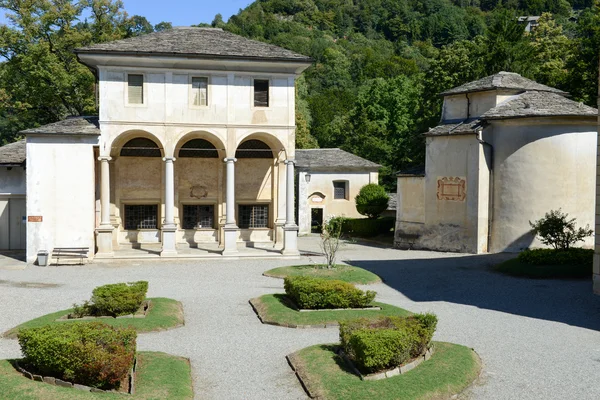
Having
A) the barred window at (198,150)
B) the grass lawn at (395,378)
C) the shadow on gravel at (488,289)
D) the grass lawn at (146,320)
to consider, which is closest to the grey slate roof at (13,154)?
the barred window at (198,150)

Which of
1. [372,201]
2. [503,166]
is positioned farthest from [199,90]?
[372,201]

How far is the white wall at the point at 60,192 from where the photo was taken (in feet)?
102

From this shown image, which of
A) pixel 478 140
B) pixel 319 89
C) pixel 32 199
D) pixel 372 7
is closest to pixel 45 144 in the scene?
pixel 32 199

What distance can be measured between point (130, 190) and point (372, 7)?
512 feet

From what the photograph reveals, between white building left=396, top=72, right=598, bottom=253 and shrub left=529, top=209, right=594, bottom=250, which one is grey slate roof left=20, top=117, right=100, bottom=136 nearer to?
white building left=396, top=72, right=598, bottom=253

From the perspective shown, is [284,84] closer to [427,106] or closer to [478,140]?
[478,140]

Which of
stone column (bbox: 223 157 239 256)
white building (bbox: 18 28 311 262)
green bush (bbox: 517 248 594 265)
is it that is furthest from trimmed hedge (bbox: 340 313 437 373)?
white building (bbox: 18 28 311 262)

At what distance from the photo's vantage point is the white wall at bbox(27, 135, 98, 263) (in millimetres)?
31156

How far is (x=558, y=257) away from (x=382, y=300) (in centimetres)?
939

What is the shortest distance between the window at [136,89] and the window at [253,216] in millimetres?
8671

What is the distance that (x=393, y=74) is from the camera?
107 metres

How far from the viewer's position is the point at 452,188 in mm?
35812

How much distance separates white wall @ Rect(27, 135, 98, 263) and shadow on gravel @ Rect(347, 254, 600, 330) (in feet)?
41.0

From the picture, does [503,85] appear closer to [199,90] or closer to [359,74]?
[199,90]
